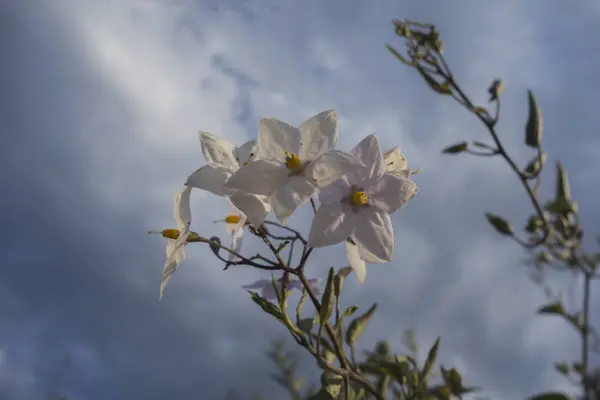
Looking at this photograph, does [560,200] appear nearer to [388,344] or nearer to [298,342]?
[388,344]

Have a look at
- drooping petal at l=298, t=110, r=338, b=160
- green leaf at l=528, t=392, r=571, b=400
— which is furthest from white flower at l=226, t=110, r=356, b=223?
green leaf at l=528, t=392, r=571, b=400

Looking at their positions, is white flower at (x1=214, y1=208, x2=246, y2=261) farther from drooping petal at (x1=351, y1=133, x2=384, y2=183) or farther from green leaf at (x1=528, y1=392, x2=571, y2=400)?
green leaf at (x1=528, y1=392, x2=571, y2=400)

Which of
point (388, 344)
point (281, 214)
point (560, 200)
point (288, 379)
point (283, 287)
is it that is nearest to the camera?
point (281, 214)

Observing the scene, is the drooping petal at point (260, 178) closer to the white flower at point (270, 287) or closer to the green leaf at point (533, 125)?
the white flower at point (270, 287)

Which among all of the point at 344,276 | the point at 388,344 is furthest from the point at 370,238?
the point at 388,344

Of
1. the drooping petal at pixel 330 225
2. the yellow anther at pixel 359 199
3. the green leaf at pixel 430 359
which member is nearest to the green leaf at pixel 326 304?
the drooping petal at pixel 330 225

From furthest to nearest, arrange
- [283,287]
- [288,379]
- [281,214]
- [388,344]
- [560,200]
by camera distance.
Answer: [288,379]
[388,344]
[560,200]
[283,287]
[281,214]
